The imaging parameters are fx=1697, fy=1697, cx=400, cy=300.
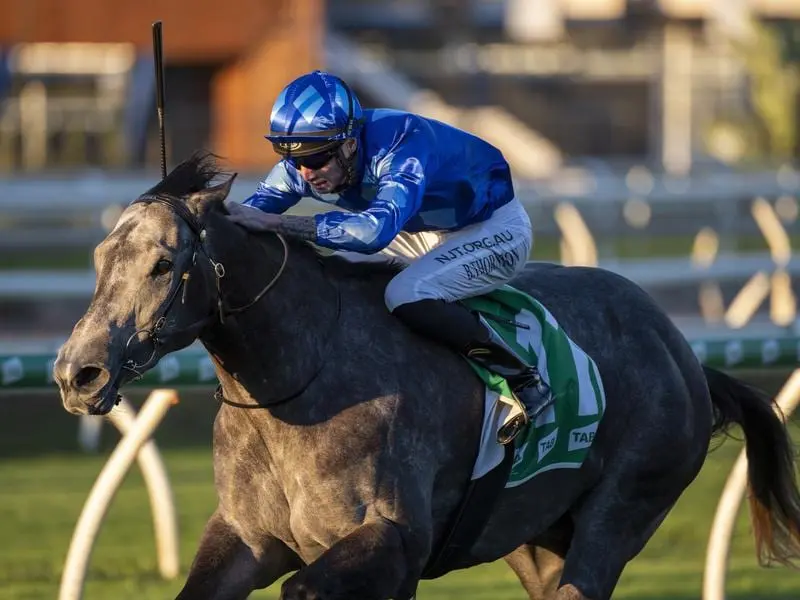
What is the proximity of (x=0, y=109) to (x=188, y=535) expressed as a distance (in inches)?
562

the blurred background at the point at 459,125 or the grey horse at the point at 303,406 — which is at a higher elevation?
the grey horse at the point at 303,406

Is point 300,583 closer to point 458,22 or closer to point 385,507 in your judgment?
point 385,507

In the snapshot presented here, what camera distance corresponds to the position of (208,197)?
386 cm

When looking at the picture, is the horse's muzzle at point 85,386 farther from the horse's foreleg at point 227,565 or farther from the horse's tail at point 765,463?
the horse's tail at point 765,463

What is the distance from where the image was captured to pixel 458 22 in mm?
28953

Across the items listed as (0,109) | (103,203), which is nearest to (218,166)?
(103,203)

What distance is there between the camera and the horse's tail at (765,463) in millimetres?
5230

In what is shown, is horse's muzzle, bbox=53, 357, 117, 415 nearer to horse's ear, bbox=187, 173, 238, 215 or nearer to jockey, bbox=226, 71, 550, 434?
horse's ear, bbox=187, 173, 238, 215

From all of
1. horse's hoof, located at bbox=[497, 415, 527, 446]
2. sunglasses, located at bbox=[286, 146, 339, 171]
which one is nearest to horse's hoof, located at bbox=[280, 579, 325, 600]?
horse's hoof, located at bbox=[497, 415, 527, 446]

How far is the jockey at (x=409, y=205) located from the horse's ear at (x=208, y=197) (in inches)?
5.7

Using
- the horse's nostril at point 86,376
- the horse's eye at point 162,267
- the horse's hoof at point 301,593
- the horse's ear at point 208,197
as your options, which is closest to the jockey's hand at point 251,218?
the horse's ear at point 208,197

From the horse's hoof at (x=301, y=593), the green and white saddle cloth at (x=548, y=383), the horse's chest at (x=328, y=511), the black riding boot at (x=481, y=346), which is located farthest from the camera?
the green and white saddle cloth at (x=548, y=383)

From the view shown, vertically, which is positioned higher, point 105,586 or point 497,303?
point 497,303

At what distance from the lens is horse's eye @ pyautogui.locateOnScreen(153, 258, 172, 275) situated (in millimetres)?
3699
